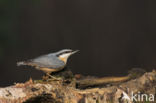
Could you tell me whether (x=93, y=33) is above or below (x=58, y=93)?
above

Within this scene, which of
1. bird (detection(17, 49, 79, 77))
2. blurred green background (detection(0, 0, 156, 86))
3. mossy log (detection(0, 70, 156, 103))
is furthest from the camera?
blurred green background (detection(0, 0, 156, 86))

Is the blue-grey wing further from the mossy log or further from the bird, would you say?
the mossy log

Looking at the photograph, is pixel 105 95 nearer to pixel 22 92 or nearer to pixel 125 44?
pixel 22 92

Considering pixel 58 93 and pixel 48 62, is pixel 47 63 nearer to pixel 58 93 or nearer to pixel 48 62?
pixel 48 62

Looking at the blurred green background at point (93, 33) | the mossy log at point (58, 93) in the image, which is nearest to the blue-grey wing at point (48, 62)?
the mossy log at point (58, 93)

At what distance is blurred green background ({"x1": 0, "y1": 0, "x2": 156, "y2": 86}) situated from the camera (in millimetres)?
5926

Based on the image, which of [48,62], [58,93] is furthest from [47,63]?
[58,93]

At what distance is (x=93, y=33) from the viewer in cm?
612

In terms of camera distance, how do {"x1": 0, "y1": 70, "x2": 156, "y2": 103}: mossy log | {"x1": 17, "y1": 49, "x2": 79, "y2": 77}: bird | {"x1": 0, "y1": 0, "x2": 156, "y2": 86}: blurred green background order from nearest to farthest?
{"x1": 0, "y1": 70, "x2": 156, "y2": 103}: mossy log → {"x1": 17, "y1": 49, "x2": 79, "y2": 77}: bird → {"x1": 0, "y1": 0, "x2": 156, "y2": 86}: blurred green background

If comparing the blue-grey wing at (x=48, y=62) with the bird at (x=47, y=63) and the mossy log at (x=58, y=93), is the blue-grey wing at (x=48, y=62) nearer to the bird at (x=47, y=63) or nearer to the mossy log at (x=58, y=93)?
the bird at (x=47, y=63)

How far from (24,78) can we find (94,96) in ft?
11.8

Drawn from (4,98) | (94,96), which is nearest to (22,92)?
(4,98)

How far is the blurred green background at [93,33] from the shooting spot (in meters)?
5.93

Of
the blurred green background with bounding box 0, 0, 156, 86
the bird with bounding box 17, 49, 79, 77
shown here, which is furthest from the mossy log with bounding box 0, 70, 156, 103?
the blurred green background with bounding box 0, 0, 156, 86
